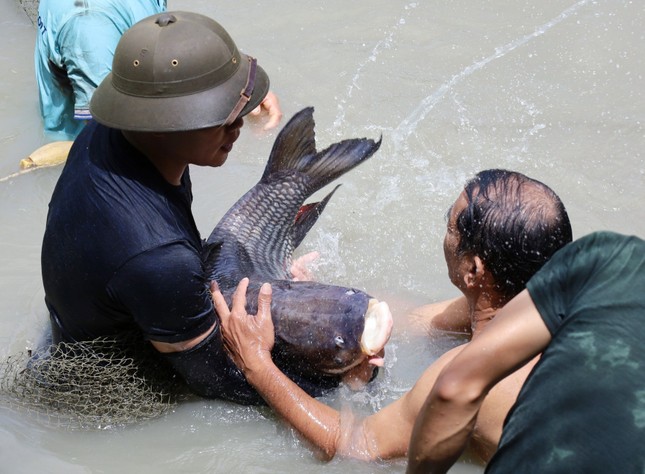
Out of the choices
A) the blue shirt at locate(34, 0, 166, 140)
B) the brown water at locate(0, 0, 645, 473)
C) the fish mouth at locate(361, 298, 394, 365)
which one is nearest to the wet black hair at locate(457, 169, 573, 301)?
the fish mouth at locate(361, 298, 394, 365)

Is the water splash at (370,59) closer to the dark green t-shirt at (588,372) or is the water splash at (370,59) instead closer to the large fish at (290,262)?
the large fish at (290,262)

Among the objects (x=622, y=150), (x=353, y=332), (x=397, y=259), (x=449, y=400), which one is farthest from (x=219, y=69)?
(x=622, y=150)

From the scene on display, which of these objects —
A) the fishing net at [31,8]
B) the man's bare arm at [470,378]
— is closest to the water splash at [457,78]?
the fishing net at [31,8]

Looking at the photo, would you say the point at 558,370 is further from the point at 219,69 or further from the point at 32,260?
the point at 32,260

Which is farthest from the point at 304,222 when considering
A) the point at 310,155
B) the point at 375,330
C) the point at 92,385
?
the point at 92,385

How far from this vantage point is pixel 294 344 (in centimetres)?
353

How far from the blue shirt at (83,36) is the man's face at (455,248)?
90.6 inches

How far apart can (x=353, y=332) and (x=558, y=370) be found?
1555mm

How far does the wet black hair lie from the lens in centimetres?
303

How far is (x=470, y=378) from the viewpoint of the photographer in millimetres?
2096

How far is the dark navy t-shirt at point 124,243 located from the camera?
2.87 m

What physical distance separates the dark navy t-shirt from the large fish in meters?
0.51

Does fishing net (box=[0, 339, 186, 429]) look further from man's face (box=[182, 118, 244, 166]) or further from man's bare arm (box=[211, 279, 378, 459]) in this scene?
man's face (box=[182, 118, 244, 166])

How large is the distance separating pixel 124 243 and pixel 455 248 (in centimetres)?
123
